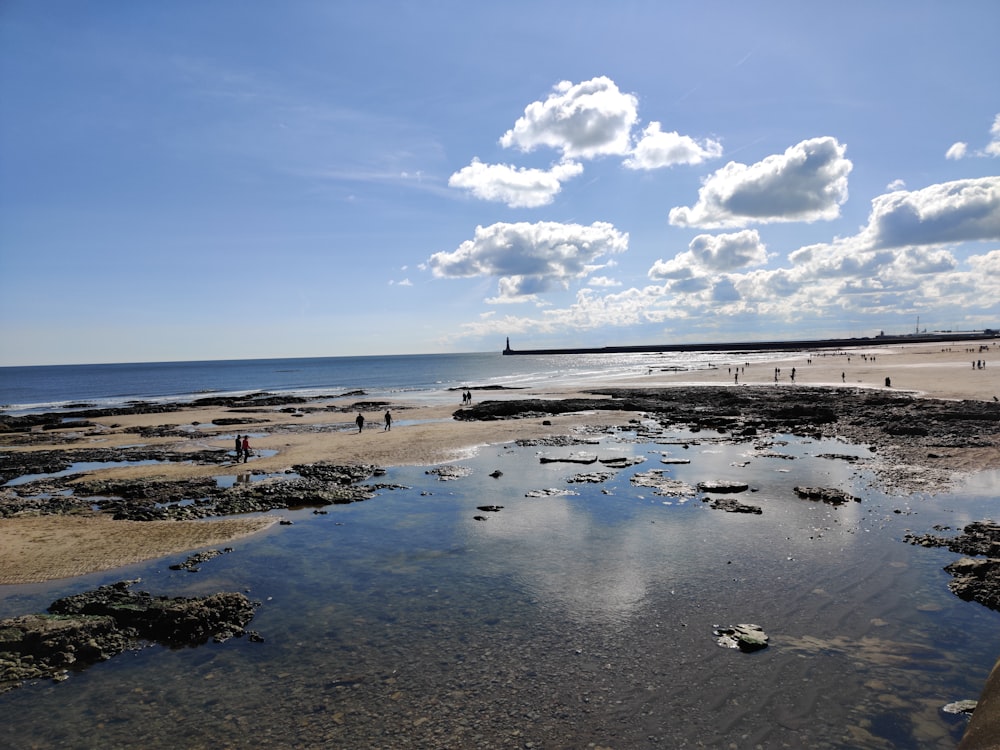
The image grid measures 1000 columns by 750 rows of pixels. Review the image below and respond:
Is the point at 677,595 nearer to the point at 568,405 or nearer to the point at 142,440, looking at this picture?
the point at 568,405

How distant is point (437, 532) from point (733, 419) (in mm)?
34110

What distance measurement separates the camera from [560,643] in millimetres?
11922

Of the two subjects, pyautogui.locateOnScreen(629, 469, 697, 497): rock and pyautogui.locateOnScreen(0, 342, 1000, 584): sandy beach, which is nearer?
pyautogui.locateOnScreen(0, 342, 1000, 584): sandy beach

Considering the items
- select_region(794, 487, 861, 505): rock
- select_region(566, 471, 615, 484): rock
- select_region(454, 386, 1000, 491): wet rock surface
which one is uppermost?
select_region(454, 386, 1000, 491): wet rock surface

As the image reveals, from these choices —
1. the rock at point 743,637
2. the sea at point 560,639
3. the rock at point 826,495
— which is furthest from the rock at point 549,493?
the rock at point 743,637

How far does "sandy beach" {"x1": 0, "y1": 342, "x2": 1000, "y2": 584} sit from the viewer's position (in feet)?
62.0

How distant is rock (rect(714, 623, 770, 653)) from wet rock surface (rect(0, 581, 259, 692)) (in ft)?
36.5

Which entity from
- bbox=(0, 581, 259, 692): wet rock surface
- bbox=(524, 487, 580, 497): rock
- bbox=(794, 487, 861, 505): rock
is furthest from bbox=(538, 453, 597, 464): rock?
bbox=(0, 581, 259, 692): wet rock surface

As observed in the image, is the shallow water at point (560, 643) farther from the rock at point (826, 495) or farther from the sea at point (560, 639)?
the rock at point (826, 495)

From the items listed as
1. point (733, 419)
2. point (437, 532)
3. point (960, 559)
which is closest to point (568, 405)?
point (733, 419)

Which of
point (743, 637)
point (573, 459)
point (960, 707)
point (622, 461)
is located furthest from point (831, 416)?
point (960, 707)

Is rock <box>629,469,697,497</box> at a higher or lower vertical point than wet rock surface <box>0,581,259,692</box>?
higher

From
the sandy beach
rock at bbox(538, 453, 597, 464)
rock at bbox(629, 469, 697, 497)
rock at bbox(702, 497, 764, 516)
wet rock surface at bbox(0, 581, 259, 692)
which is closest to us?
wet rock surface at bbox(0, 581, 259, 692)

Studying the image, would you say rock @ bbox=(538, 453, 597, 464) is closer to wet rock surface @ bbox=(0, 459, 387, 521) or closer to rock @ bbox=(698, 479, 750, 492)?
rock @ bbox=(698, 479, 750, 492)
